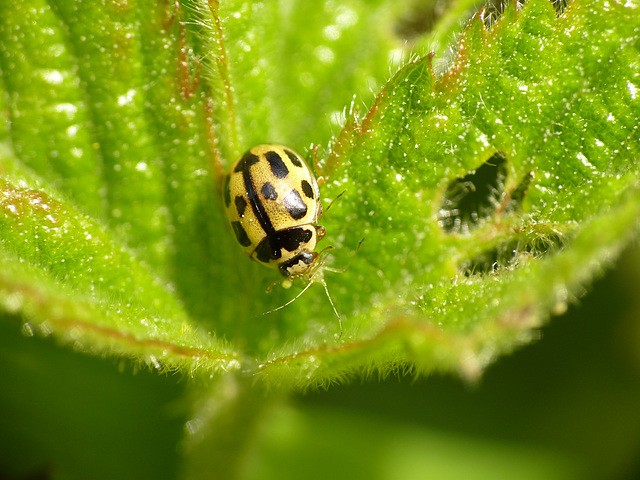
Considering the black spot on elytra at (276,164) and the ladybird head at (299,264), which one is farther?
the ladybird head at (299,264)

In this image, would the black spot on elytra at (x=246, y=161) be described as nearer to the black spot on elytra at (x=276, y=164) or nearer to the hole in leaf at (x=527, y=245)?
the black spot on elytra at (x=276, y=164)

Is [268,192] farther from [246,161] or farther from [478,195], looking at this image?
[478,195]

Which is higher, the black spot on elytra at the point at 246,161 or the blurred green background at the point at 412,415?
the black spot on elytra at the point at 246,161

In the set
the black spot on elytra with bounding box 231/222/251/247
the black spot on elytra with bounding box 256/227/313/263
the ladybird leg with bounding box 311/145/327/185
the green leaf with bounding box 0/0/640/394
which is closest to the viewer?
the green leaf with bounding box 0/0/640/394

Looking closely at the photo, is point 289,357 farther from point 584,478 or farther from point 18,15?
point 584,478

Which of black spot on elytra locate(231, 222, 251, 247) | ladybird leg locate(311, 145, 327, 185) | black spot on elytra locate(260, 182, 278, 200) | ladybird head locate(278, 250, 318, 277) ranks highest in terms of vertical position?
ladybird leg locate(311, 145, 327, 185)

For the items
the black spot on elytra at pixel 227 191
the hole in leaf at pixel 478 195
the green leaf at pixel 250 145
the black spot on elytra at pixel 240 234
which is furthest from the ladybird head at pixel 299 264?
the hole in leaf at pixel 478 195

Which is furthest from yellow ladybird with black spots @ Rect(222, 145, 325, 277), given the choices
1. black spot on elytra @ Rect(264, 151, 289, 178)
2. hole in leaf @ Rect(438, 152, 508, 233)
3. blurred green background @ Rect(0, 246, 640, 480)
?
blurred green background @ Rect(0, 246, 640, 480)

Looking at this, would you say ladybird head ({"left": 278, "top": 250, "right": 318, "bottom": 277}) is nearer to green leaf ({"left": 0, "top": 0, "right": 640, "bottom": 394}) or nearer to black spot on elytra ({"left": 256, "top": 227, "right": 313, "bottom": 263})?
black spot on elytra ({"left": 256, "top": 227, "right": 313, "bottom": 263})
